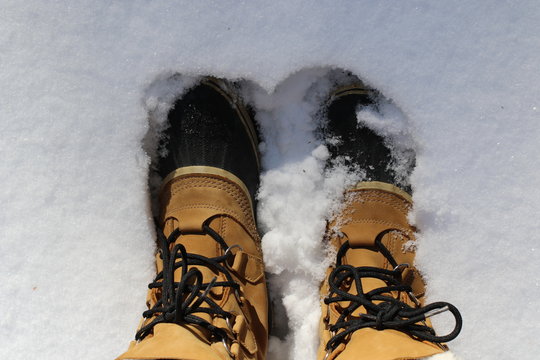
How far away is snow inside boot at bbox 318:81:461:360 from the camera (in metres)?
0.98

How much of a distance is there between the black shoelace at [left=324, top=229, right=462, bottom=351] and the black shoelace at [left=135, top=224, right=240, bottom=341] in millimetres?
226

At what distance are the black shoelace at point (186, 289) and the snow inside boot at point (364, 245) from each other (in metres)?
0.23

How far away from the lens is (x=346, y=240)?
3.61 feet

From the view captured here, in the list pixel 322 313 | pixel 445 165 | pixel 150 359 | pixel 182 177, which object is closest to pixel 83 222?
pixel 182 177

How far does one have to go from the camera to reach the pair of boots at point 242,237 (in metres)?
0.97

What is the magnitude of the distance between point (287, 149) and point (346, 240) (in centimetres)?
26

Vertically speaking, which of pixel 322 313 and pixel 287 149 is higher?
pixel 287 149

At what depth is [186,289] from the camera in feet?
3.24

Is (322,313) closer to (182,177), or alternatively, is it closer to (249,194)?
(249,194)

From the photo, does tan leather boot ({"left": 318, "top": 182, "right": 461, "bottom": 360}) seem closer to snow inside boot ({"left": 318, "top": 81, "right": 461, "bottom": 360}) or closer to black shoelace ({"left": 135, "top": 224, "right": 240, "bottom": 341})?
snow inside boot ({"left": 318, "top": 81, "right": 461, "bottom": 360})

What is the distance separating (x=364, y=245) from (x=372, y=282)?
0.09 meters

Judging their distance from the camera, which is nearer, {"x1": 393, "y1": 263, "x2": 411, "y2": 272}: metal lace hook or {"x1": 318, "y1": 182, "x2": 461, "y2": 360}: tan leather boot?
{"x1": 318, "y1": 182, "x2": 461, "y2": 360}: tan leather boot

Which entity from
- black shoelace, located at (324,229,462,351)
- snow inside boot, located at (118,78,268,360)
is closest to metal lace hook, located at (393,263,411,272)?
black shoelace, located at (324,229,462,351)

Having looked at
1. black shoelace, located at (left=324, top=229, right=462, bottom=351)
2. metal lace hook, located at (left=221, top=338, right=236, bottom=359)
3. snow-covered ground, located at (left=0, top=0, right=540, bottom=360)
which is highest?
snow-covered ground, located at (left=0, top=0, right=540, bottom=360)
